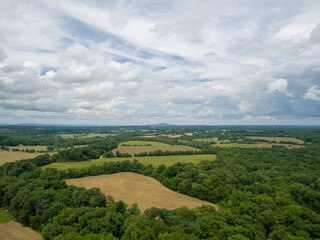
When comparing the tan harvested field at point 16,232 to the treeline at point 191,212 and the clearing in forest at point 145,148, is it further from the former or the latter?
the clearing in forest at point 145,148

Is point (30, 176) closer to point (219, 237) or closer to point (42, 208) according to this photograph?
point (42, 208)

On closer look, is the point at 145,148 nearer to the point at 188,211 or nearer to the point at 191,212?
the point at 188,211

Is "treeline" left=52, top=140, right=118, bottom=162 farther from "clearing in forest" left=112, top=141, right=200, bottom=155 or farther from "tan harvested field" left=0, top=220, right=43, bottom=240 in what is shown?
"tan harvested field" left=0, top=220, right=43, bottom=240

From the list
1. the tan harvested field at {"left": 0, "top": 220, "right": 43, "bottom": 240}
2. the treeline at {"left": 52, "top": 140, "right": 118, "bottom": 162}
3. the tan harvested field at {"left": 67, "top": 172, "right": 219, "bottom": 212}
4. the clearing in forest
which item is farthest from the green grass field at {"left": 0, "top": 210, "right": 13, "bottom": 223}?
the clearing in forest

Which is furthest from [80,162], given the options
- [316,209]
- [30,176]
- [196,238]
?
[316,209]

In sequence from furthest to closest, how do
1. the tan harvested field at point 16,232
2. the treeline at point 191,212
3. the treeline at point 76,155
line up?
the treeline at point 76,155 → the tan harvested field at point 16,232 → the treeline at point 191,212

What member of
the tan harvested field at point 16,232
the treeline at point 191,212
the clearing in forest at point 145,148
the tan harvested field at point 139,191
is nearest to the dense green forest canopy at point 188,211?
the treeline at point 191,212

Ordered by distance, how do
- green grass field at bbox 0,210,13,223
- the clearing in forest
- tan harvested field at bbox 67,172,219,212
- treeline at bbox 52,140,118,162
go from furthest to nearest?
the clearing in forest, treeline at bbox 52,140,118,162, tan harvested field at bbox 67,172,219,212, green grass field at bbox 0,210,13,223
